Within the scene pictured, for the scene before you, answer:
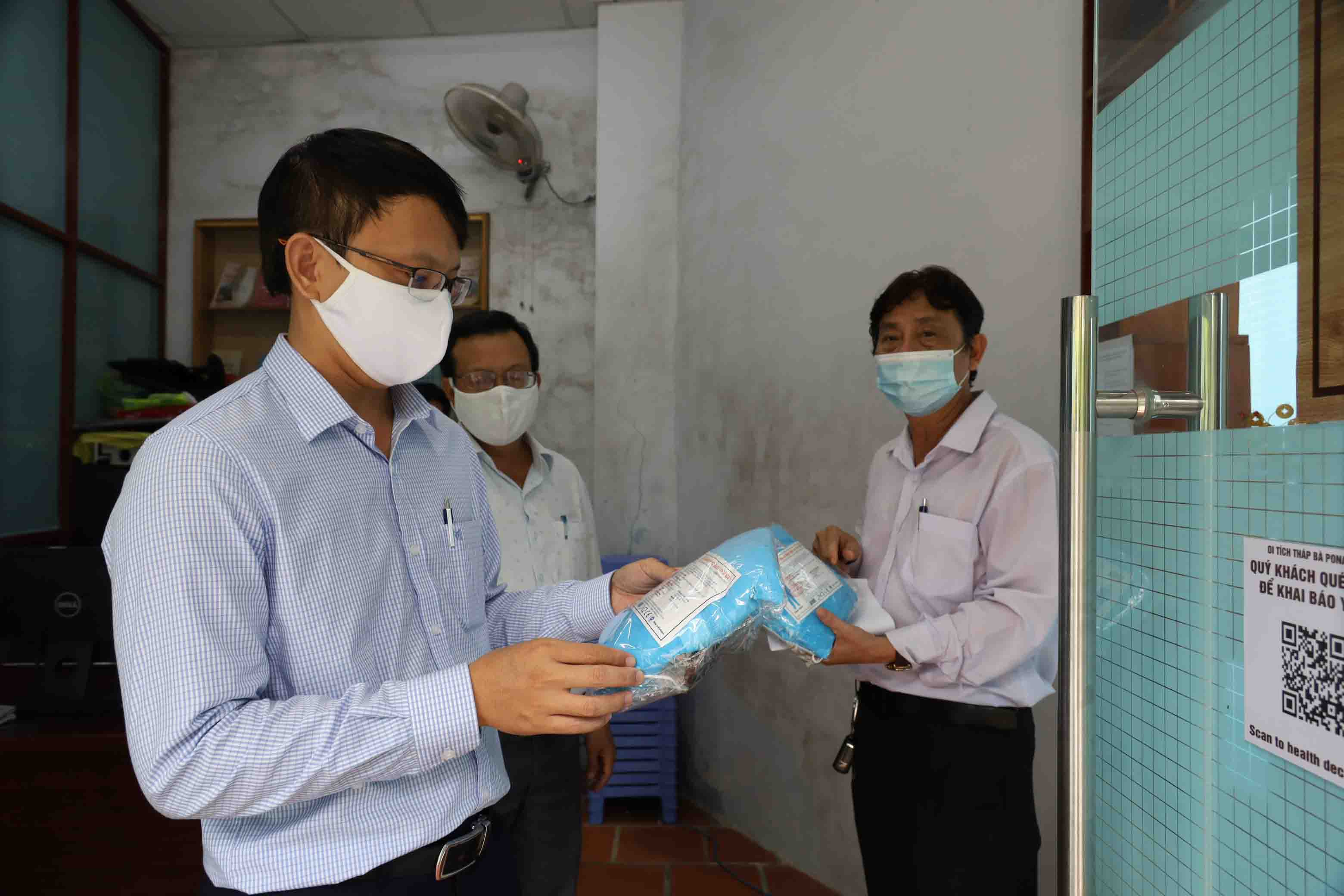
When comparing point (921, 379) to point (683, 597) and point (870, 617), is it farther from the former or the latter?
point (683, 597)

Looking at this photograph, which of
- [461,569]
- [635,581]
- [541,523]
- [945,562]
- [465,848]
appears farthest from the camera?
[541,523]

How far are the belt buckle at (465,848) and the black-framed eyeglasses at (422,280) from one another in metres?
0.69

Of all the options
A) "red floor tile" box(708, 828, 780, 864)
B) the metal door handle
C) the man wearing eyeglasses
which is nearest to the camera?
the metal door handle

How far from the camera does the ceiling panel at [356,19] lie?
3.62 m

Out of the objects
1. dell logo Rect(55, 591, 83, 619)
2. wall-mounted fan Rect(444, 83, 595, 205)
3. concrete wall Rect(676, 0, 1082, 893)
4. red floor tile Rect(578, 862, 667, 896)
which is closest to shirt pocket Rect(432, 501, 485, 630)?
concrete wall Rect(676, 0, 1082, 893)

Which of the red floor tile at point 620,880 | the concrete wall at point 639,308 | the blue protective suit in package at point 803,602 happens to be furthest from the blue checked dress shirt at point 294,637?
the concrete wall at point 639,308

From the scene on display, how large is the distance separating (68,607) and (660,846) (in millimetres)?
1996

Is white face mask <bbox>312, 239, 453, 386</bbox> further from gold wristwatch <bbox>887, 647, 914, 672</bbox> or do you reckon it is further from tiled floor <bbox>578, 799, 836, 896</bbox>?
tiled floor <bbox>578, 799, 836, 896</bbox>

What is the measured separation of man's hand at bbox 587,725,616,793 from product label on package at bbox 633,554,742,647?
1154 millimetres

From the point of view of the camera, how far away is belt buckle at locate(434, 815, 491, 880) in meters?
0.95

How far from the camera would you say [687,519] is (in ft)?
11.0

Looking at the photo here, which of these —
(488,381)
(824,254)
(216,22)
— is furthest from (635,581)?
(216,22)

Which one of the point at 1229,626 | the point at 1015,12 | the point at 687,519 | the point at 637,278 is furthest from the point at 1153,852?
the point at 637,278

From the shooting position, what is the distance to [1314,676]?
425 millimetres
